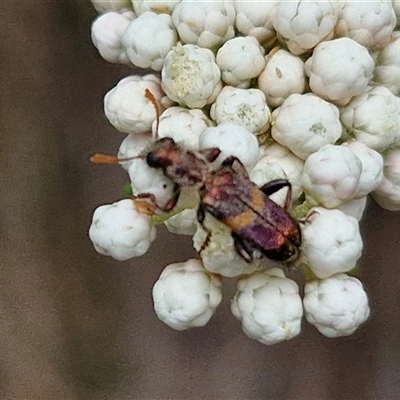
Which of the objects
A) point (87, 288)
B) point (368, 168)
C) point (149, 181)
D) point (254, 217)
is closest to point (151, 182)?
point (149, 181)

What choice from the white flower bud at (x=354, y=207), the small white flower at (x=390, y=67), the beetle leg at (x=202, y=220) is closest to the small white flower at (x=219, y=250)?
the beetle leg at (x=202, y=220)

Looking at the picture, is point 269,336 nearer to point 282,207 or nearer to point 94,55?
point 282,207

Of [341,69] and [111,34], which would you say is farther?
[111,34]

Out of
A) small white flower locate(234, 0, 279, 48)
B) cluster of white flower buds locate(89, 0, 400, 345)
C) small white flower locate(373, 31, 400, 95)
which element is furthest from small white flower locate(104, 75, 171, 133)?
small white flower locate(373, 31, 400, 95)

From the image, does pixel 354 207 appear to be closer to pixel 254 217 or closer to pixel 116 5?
pixel 254 217

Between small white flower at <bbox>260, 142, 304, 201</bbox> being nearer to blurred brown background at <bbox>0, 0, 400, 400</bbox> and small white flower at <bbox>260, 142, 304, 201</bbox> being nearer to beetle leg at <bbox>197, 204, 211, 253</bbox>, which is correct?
beetle leg at <bbox>197, 204, 211, 253</bbox>

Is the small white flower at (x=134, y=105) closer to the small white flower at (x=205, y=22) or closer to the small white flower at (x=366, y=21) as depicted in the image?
the small white flower at (x=205, y=22)
